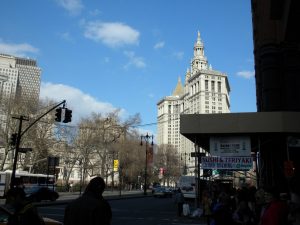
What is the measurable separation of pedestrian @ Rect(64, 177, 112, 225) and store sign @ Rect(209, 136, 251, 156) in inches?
547

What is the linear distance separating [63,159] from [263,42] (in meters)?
58.0

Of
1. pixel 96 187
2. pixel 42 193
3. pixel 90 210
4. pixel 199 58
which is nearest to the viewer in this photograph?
pixel 90 210

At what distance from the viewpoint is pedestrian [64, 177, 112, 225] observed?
15.1 ft

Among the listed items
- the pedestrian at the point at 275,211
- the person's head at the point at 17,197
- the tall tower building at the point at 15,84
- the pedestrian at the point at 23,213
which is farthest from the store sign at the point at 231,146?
the tall tower building at the point at 15,84

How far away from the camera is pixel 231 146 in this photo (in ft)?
59.5

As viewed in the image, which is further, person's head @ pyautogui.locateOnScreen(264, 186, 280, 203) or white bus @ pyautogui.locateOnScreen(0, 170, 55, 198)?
white bus @ pyautogui.locateOnScreen(0, 170, 55, 198)

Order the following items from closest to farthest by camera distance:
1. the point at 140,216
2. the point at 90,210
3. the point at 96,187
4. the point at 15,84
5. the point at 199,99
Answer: the point at 90,210
the point at 96,187
the point at 140,216
the point at 199,99
the point at 15,84

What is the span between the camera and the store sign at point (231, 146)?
17891mm

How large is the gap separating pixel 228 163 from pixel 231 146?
30.3 inches

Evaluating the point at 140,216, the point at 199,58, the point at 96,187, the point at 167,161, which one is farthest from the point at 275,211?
the point at 199,58

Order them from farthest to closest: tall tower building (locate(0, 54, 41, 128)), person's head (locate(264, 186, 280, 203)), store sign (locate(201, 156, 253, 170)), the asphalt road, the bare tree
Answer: the bare tree, tall tower building (locate(0, 54, 41, 128)), the asphalt road, store sign (locate(201, 156, 253, 170)), person's head (locate(264, 186, 280, 203))

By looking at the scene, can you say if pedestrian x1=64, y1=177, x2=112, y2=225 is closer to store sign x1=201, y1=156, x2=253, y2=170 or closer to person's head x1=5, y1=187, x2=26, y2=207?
person's head x1=5, y1=187, x2=26, y2=207

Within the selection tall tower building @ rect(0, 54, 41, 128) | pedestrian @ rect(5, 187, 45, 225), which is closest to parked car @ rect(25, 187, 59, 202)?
tall tower building @ rect(0, 54, 41, 128)

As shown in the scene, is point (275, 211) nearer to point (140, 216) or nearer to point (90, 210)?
point (90, 210)
